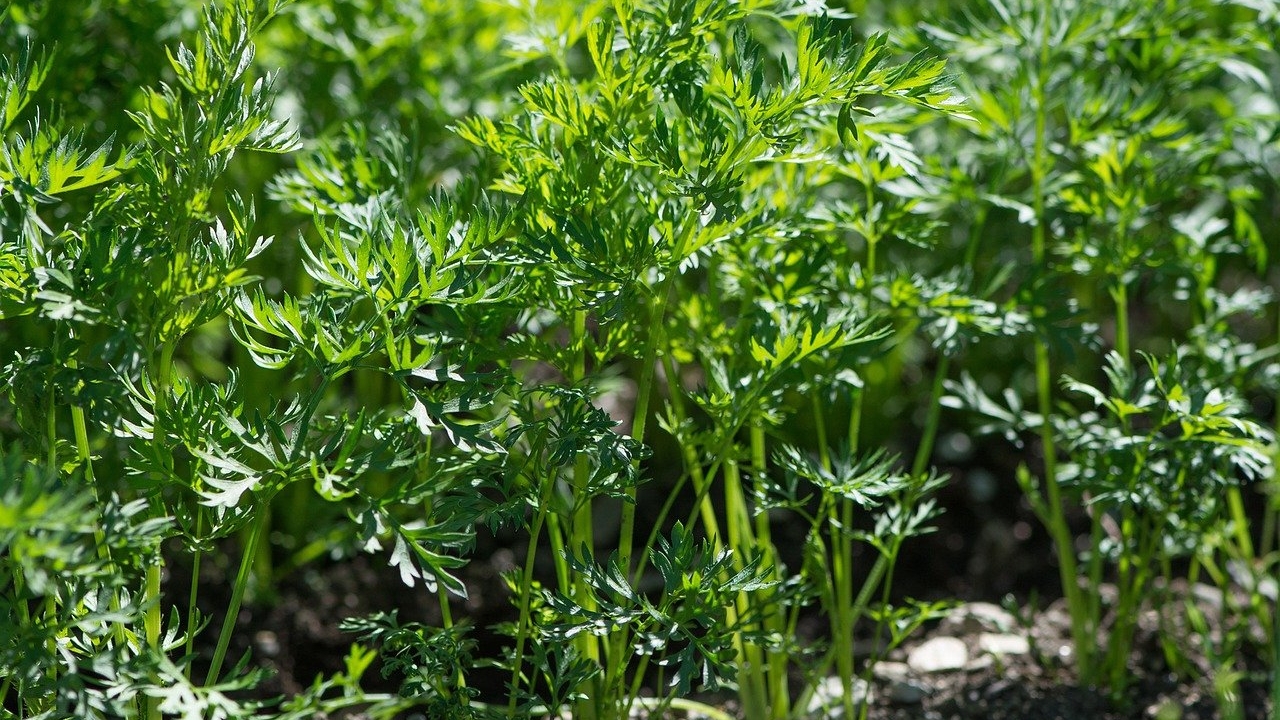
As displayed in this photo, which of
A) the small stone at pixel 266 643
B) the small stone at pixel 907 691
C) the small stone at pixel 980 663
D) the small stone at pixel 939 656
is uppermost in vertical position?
the small stone at pixel 266 643

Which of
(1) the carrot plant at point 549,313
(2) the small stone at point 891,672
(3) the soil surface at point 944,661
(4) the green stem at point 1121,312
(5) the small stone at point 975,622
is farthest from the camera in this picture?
(5) the small stone at point 975,622

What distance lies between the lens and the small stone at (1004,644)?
6.81 feet

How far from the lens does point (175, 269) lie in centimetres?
121

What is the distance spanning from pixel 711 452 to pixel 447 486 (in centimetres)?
37

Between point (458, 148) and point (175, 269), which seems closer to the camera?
point (175, 269)

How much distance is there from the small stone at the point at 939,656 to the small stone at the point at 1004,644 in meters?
0.04

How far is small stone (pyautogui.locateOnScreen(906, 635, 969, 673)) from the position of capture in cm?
204

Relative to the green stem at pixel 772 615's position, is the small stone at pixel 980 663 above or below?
below

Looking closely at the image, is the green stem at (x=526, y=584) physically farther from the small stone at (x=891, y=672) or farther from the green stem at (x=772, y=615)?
the small stone at (x=891, y=672)

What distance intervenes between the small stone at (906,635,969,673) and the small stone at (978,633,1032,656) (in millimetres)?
39

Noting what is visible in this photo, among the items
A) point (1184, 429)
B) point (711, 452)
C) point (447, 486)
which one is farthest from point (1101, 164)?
point (447, 486)

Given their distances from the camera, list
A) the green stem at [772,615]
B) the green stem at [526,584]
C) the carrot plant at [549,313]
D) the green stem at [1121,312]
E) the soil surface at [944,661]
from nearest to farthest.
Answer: the carrot plant at [549,313] < the green stem at [526,584] < the green stem at [772,615] < the green stem at [1121,312] < the soil surface at [944,661]

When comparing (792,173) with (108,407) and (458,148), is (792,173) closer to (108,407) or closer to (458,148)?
(458,148)

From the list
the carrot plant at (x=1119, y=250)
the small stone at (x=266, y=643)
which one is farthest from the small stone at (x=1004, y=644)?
the small stone at (x=266, y=643)
